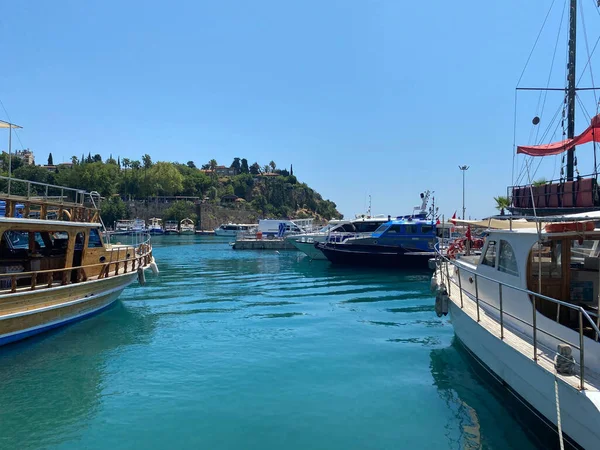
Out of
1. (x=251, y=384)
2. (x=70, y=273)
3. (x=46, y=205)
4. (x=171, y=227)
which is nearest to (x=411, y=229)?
(x=70, y=273)

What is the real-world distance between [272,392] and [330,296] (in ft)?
35.8

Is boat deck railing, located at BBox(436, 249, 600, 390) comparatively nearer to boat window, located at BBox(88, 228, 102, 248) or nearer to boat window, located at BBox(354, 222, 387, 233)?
boat window, located at BBox(88, 228, 102, 248)

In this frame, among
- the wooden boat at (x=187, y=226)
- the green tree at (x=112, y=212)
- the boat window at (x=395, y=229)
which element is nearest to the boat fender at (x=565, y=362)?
the boat window at (x=395, y=229)

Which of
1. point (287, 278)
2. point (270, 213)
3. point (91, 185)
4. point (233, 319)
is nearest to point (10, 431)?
point (233, 319)

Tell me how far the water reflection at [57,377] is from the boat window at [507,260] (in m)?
7.98

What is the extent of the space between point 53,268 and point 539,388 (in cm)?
1335

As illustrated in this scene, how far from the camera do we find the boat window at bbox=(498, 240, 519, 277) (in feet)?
26.7

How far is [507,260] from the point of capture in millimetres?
8477

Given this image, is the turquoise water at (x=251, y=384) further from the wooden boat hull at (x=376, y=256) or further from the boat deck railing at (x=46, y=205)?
the wooden boat hull at (x=376, y=256)

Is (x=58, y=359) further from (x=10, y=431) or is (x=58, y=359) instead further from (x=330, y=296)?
(x=330, y=296)

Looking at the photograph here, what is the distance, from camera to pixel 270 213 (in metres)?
139

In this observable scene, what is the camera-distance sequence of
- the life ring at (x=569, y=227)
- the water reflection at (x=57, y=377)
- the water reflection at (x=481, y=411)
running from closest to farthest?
1. the water reflection at (x=481, y=411)
2. the life ring at (x=569, y=227)
3. the water reflection at (x=57, y=377)

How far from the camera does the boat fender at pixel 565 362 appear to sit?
5.43m

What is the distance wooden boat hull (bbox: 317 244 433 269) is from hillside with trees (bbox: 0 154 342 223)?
8441cm
